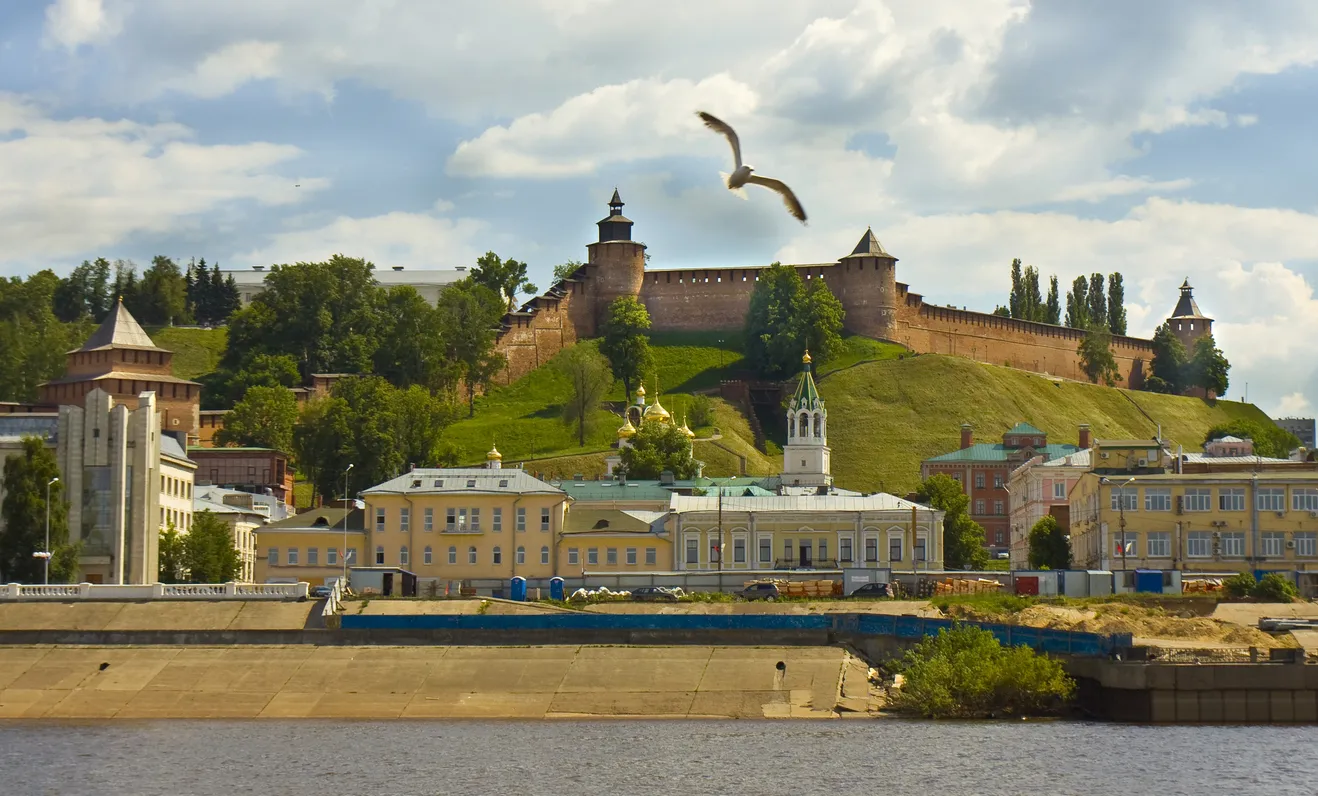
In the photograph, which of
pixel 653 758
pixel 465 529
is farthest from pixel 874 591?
pixel 653 758

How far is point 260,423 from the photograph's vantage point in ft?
510

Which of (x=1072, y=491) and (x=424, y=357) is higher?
(x=424, y=357)

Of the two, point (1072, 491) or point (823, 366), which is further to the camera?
point (823, 366)

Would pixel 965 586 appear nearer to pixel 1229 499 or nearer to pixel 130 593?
pixel 1229 499

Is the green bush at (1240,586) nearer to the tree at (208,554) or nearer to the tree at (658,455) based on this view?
the tree at (208,554)

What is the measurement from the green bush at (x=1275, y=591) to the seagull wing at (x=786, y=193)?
5014cm

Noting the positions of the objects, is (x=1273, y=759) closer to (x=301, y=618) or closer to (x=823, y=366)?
(x=301, y=618)

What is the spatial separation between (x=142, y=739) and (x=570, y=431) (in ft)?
342

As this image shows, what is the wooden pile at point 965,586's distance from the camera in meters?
89.6

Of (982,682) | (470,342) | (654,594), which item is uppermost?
(470,342)

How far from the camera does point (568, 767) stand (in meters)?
57.6

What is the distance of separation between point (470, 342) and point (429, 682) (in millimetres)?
107208

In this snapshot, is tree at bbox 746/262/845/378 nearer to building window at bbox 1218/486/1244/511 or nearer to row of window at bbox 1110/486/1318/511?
row of window at bbox 1110/486/1318/511

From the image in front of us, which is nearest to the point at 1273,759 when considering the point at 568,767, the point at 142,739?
the point at 568,767
